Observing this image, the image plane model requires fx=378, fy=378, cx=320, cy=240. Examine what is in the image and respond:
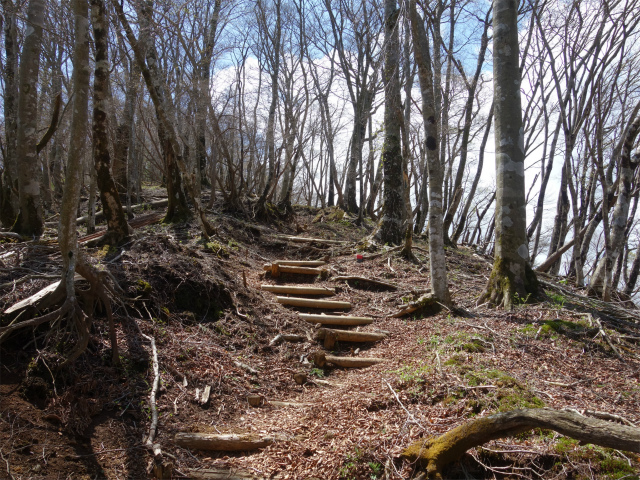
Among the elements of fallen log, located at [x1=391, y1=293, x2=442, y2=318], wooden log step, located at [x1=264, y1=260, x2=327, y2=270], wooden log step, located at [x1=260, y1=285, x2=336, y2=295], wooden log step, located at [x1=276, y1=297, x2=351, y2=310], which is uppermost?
wooden log step, located at [x1=264, y1=260, x2=327, y2=270]

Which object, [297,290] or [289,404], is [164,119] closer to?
[297,290]

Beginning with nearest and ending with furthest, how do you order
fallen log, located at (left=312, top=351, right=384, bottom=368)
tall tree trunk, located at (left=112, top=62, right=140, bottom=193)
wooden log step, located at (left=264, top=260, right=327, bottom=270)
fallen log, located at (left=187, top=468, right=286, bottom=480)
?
fallen log, located at (left=187, top=468, right=286, bottom=480)
fallen log, located at (left=312, top=351, right=384, bottom=368)
wooden log step, located at (left=264, top=260, right=327, bottom=270)
tall tree trunk, located at (left=112, top=62, right=140, bottom=193)

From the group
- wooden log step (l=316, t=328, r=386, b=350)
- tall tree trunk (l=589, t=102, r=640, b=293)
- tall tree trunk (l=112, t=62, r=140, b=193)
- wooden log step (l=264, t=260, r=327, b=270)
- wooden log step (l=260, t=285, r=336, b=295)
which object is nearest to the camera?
wooden log step (l=316, t=328, r=386, b=350)

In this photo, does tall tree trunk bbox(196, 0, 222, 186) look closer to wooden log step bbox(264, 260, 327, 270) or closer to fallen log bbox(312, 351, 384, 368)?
wooden log step bbox(264, 260, 327, 270)

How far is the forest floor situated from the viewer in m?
2.78

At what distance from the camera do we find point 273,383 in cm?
464

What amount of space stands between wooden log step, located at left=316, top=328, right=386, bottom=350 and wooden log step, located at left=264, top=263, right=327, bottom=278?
2.57 metres

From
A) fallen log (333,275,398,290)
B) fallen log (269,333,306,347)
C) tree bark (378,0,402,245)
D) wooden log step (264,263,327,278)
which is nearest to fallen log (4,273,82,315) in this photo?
fallen log (269,333,306,347)

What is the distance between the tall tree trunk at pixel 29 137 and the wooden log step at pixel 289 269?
4162 millimetres

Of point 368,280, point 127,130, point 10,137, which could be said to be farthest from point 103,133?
point 127,130

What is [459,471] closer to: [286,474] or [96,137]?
[286,474]

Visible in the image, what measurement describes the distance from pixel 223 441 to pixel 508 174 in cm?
520

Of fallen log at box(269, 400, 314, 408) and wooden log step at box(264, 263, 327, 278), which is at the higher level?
wooden log step at box(264, 263, 327, 278)

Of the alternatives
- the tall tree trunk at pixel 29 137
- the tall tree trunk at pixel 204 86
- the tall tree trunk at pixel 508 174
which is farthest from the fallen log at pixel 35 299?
the tall tree trunk at pixel 204 86
